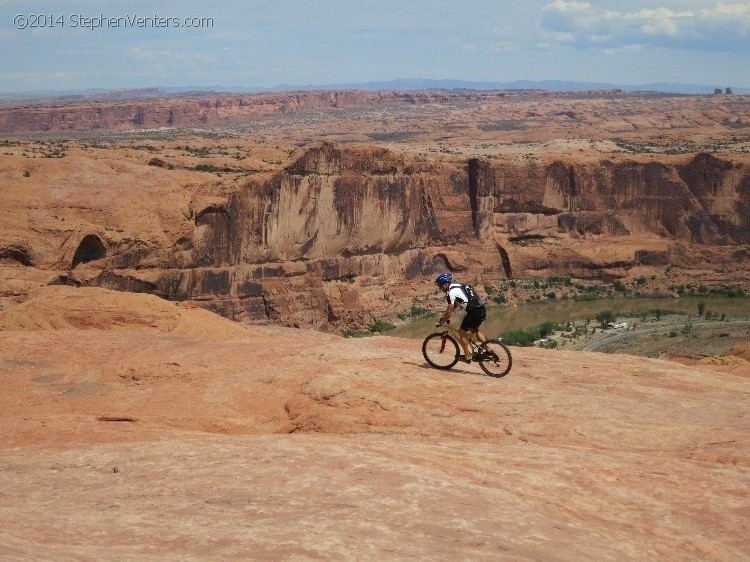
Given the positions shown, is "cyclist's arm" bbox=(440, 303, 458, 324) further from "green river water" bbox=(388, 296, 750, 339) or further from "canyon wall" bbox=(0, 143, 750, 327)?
"green river water" bbox=(388, 296, 750, 339)

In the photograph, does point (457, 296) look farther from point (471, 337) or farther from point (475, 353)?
point (475, 353)

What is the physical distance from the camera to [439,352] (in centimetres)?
1557

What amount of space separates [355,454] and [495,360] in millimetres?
4764

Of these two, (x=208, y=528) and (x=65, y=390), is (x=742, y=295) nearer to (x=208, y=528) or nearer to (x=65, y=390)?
(x=65, y=390)

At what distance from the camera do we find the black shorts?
48.4 feet

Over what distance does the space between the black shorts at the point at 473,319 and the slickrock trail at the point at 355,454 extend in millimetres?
773

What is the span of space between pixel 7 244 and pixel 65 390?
22861 millimetres

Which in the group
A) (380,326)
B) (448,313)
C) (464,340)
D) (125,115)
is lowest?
(380,326)

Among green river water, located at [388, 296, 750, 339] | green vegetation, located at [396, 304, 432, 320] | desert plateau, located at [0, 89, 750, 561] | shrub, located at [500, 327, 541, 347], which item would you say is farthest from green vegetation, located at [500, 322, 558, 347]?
green vegetation, located at [396, 304, 432, 320]

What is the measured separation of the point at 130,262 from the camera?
133 ft

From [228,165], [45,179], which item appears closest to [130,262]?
[45,179]

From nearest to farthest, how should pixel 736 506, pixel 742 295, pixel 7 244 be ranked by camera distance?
1. pixel 736 506
2. pixel 7 244
3. pixel 742 295

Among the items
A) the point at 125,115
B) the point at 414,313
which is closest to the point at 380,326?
the point at 414,313

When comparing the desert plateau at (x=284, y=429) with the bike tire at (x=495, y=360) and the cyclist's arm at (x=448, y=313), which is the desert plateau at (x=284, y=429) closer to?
the bike tire at (x=495, y=360)
